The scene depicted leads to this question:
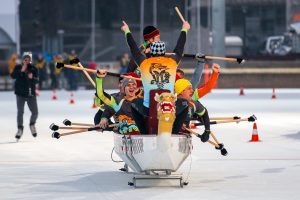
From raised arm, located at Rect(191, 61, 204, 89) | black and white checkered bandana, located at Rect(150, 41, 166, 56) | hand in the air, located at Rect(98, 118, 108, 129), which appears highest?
black and white checkered bandana, located at Rect(150, 41, 166, 56)

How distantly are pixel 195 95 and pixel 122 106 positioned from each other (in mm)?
1015

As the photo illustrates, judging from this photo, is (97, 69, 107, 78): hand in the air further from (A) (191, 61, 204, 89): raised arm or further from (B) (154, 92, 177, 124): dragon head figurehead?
(A) (191, 61, 204, 89): raised arm

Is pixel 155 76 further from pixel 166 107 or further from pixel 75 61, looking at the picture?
pixel 75 61

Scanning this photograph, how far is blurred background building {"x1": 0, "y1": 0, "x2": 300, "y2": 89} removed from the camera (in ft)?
227

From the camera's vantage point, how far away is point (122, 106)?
58.5ft

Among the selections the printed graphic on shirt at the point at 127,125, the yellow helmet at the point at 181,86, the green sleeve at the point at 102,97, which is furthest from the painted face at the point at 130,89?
the yellow helmet at the point at 181,86

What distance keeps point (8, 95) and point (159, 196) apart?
3886 cm

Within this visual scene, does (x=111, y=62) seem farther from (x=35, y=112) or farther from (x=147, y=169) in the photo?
(x=147, y=169)

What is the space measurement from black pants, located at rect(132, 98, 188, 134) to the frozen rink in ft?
2.35

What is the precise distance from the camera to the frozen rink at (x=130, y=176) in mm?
15953

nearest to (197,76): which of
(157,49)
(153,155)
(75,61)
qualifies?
(157,49)

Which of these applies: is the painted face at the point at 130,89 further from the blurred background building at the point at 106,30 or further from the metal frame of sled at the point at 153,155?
the blurred background building at the point at 106,30

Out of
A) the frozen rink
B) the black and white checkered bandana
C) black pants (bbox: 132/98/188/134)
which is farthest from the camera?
the black and white checkered bandana

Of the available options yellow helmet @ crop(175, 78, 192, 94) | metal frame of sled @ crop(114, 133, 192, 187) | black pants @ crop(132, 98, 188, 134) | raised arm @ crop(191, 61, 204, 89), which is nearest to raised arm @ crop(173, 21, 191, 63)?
yellow helmet @ crop(175, 78, 192, 94)
